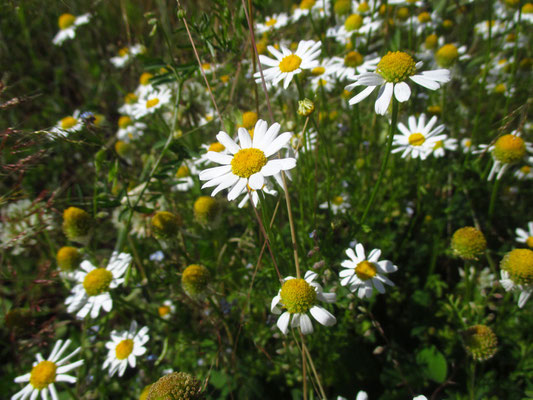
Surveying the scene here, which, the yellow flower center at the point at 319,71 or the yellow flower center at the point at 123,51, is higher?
the yellow flower center at the point at 123,51

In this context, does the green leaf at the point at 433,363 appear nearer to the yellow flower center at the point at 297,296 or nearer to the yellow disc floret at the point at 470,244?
the yellow disc floret at the point at 470,244

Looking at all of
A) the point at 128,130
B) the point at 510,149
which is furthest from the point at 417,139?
the point at 128,130

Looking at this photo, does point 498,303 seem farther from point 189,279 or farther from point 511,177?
point 189,279

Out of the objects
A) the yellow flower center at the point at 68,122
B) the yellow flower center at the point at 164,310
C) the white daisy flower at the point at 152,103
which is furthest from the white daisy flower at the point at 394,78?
the yellow flower center at the point at 68,122

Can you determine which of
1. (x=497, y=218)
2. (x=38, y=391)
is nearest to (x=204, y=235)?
(x=38, y=391)

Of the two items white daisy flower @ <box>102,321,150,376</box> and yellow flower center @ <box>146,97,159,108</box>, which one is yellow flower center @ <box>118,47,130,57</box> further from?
white daisy flower @ <box>102,321,150,376</box>

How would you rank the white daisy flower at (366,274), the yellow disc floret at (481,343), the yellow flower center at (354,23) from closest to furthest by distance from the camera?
the white daisy flower at (366,274)
the yellow disc floret at (481,343)
the yellow flower center at (354,23)
